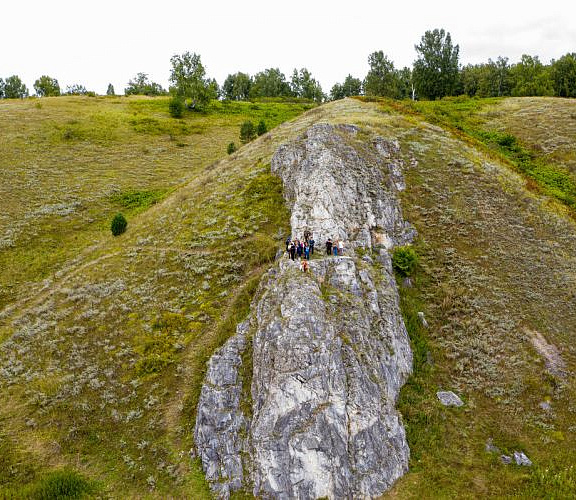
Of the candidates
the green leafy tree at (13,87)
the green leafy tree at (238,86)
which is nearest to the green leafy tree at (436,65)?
the green leafy tree at (238,86)

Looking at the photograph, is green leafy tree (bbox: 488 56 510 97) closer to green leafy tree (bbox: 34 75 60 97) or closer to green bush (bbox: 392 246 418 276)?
green bush (bbox: 392 246 418 276)

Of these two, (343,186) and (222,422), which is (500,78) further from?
(222,422)

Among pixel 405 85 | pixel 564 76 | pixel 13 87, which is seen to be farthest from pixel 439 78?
pixel 13 87

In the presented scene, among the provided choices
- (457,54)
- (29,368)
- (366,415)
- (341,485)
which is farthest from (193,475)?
(457,54)

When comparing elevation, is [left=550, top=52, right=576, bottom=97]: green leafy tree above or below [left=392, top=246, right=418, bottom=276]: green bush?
above

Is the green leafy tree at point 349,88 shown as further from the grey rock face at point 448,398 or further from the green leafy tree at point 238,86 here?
the grey rock face at point 448,398

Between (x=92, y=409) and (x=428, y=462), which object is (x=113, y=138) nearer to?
(x=92, y=409)

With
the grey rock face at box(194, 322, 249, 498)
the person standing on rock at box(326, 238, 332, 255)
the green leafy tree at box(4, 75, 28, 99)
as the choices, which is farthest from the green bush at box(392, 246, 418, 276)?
the green leafy tree at box(4, 75, 28, 99)
